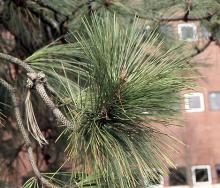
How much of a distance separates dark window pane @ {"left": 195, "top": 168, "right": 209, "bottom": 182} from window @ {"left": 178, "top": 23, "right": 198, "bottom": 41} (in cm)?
606

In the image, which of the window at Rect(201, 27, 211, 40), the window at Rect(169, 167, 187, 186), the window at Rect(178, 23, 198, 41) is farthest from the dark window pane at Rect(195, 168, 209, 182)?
the window at Rect(201, 27, 211, 40)

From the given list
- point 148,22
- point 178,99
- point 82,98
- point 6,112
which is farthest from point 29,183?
point 6,112

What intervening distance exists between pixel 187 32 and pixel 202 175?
6.36 metres

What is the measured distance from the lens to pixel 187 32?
1700 mm

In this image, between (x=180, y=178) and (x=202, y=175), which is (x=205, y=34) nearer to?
(x=180, y=178)

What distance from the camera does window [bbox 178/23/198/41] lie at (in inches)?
64.3

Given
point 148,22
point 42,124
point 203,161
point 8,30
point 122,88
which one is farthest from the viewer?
point 203,161

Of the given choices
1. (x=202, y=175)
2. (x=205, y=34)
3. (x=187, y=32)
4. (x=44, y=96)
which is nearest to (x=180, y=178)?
(x=202, y=175)

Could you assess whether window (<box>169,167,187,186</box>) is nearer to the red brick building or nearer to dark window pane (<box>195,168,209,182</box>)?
the red brick building

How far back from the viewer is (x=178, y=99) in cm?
78

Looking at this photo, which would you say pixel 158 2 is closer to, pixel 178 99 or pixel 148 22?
pixel 148 22

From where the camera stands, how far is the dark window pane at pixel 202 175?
760 cm

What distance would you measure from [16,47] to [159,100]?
1.03m

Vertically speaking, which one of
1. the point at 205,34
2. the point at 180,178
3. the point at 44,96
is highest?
the point at 205,34
